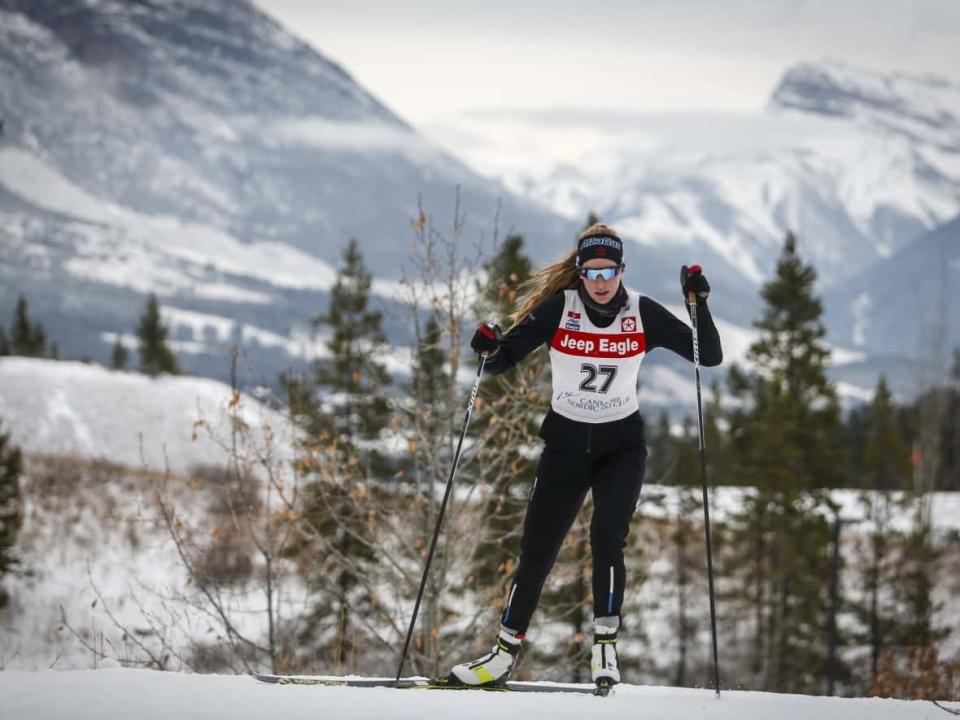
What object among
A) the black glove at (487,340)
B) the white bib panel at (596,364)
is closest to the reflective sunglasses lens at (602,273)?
the white bib panel at (596,364)

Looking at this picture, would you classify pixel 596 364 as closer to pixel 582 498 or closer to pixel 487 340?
pixel 487 340

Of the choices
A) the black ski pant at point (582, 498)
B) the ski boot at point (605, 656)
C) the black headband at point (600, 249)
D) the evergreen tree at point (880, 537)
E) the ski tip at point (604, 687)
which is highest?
the black headband at point (600, 249)

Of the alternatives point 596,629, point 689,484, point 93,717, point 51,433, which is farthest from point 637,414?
point 51,433

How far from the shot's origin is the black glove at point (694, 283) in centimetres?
656

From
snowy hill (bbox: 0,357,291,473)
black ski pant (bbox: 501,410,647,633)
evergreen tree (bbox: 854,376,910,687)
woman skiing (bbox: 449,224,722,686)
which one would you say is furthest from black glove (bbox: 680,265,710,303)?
snowy hill (bbox: 0,357,291,473)

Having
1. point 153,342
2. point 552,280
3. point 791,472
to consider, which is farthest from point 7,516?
point 153,342

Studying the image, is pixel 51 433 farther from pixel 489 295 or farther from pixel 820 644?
pixel 489 295

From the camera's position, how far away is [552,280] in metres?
6.71

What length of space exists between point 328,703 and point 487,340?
236 centimetres

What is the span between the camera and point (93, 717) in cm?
504

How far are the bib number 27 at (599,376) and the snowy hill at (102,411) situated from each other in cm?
5419

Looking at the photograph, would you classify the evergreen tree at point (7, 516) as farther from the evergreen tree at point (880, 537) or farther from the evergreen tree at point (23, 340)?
the evergreen tree at point (23, 340)

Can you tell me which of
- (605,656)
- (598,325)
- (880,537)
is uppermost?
(598,325)

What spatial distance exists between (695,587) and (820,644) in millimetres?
10538
